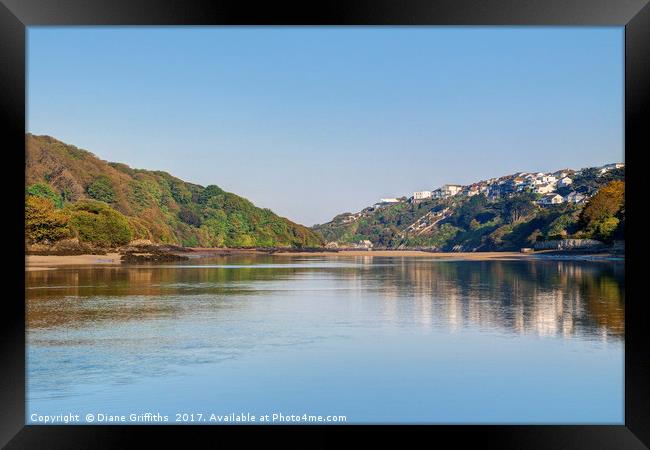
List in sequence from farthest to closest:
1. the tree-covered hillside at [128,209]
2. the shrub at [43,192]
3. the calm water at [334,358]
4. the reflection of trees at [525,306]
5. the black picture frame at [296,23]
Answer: the shrub at [43,192]
the tree-covered hillside at [128,209]
the reflection of trees at [525,306]
the calm water at [334,358]
the black picture frame at [296,23]

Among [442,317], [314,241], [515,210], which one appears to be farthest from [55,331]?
[314,241]

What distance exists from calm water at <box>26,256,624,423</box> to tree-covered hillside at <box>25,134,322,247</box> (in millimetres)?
34150

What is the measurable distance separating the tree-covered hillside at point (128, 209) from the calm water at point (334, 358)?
34.1 m

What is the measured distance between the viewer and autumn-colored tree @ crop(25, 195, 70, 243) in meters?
61.7

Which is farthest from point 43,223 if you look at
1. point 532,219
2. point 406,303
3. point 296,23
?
point 532,219

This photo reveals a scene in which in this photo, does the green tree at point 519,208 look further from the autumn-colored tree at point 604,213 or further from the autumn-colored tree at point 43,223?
the autumn-colored tree at point 43,223

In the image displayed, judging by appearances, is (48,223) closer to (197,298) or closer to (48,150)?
(197,298)

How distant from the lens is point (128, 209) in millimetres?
120312

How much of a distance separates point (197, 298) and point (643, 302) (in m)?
18.5

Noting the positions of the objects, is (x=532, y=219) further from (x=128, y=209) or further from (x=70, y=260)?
(x=70, y=260)

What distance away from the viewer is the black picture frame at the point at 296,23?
22.4 ft

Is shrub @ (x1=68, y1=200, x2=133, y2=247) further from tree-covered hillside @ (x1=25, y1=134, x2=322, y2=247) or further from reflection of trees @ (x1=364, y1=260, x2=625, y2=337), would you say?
reflection of trees @ (x1=364, y1=260, x2=625, y2=337)

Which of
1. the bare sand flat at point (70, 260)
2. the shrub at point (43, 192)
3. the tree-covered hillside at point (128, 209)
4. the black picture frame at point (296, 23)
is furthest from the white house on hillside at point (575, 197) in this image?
the black picture frame at point (296, 23)

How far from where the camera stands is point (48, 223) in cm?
6294
